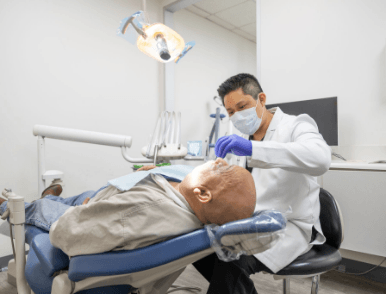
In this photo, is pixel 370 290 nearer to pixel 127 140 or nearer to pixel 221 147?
pixel 221 147

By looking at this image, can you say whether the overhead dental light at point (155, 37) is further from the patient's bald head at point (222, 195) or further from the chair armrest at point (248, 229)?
the chair armrest at point (248, 229)

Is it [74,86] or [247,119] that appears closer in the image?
[247,119]

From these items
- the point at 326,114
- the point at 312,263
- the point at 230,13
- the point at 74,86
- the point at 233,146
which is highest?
the point at 230,13

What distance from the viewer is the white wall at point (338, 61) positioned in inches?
83.8

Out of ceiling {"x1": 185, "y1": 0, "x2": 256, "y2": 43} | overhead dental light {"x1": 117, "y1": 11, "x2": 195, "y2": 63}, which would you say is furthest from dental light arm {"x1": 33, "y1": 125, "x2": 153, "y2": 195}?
ceiling {"x1": 185, "y1": 0, "x2": 256, "y2": 43}

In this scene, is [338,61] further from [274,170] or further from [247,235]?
[247,235]

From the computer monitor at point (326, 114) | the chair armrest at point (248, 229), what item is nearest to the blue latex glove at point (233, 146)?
the chair armrest at point (248, 229)

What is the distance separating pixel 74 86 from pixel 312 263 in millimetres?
2363

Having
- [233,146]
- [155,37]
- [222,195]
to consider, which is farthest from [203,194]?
[155,37]

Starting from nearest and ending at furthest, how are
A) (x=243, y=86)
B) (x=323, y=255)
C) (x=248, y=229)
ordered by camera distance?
(x=248, y=229), (x=323, y=255), (x=243, y=86)

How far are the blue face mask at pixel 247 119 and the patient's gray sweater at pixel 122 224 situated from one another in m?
0.59

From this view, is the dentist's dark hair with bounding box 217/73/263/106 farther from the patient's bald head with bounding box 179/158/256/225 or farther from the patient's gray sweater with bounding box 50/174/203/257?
the patient's gray sweater with bounding box 50/174/203/257

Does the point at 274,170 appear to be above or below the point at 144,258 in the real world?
above

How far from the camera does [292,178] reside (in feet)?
3.62
